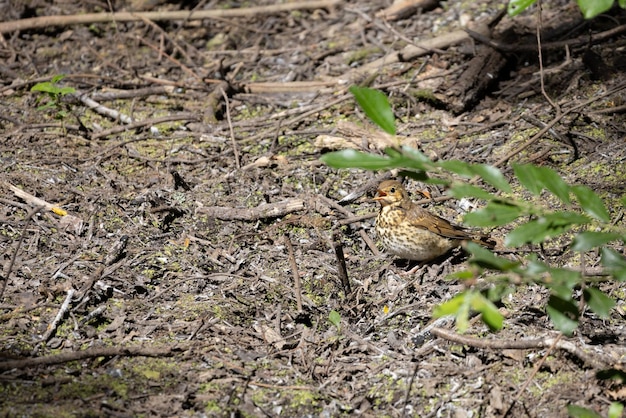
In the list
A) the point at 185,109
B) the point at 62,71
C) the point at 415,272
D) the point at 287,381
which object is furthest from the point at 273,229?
the point at 62,71

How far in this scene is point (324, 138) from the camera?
5883mm

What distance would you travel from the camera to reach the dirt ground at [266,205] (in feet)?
11.8

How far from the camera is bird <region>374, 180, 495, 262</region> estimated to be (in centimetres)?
450

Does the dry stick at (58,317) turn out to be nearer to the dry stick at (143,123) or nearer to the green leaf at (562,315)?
the dry stick at (143,123)

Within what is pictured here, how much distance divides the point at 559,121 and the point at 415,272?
5.97ft

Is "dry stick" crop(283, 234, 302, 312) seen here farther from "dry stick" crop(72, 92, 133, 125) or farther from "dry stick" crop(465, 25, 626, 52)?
"dry stick" crop(465, 25, 626, 52)

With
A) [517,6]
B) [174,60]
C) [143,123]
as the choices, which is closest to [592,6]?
[517,6]

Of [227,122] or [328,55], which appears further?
[328,55]

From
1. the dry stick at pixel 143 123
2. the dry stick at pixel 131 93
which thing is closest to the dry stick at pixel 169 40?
the dry stick at pixel 131 93

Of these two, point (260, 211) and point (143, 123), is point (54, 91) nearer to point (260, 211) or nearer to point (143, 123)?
point (143, 123)

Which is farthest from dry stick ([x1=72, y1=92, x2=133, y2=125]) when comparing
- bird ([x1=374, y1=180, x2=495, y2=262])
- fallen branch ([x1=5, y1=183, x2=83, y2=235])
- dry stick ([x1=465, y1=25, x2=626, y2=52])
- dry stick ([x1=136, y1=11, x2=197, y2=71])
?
dry stick ([x1=465, y1=25, x2=626, y2=52])

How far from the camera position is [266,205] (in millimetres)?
5152

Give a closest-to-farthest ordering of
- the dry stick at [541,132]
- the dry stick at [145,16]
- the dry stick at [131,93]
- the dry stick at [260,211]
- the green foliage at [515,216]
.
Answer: the green foliage at [515,216], the dry stick at [260,211], the dry stick at [541,132], the dry stick at [131,93], the dry stick at [145,16]

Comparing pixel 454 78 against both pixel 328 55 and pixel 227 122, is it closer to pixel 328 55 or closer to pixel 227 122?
pixel 328 55
